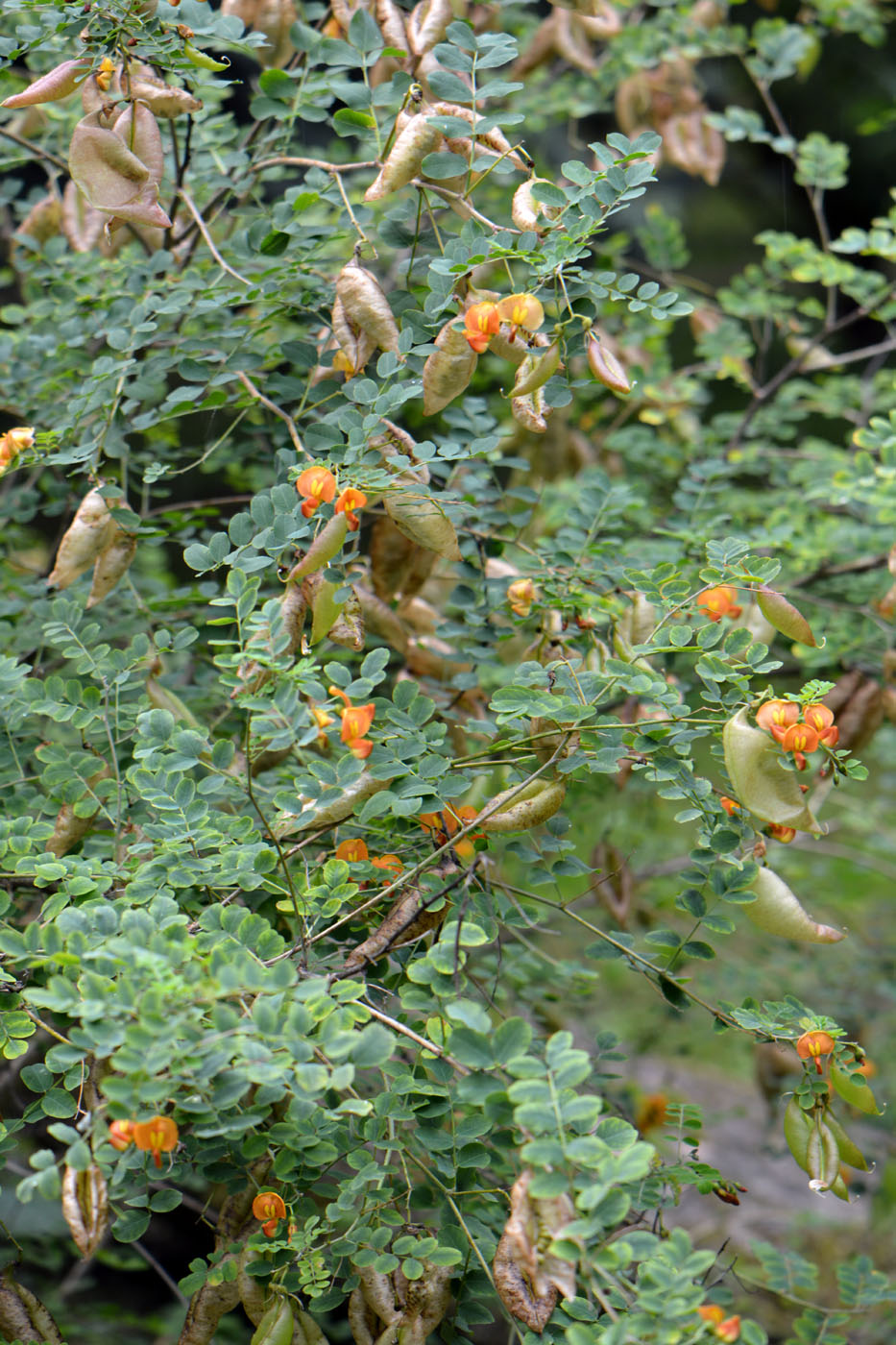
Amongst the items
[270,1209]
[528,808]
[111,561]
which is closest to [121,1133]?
[270,1209]

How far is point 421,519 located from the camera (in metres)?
1.04

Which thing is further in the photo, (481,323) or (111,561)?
(111,561)

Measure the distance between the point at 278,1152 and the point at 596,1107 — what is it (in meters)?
0.35

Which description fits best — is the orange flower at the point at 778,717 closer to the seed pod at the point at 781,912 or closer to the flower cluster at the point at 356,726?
the seed pod at the point at 781,912

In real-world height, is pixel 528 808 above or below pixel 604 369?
below

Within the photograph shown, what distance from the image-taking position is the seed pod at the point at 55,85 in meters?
1.05

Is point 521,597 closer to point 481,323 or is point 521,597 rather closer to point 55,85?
point 481,323

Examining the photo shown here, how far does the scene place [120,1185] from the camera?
88 cm

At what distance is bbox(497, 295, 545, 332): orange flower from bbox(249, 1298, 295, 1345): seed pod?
0.86 metres

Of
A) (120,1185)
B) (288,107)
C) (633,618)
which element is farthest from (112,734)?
(288,107)

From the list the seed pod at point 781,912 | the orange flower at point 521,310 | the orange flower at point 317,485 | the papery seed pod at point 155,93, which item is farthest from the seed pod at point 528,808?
the papery seed pod at point 155,93

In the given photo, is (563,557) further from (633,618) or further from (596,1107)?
(596,1107)

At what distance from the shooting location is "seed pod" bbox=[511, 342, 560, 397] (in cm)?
101

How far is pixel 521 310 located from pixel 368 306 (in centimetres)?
17
